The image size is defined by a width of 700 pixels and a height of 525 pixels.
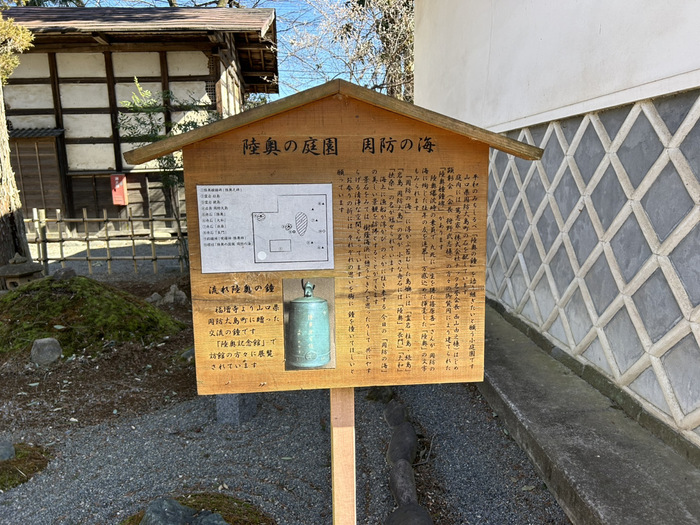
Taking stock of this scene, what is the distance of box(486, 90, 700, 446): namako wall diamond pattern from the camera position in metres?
2.82

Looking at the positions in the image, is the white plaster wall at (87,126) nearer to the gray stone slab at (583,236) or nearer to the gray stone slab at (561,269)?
the gray stone slab at (561,269)

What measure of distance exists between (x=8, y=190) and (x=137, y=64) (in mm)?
5831

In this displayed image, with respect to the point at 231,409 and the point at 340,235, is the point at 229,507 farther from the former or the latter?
the point at 340,235

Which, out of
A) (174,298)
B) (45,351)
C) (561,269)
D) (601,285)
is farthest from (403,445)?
(174,298)

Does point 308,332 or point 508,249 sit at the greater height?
point 308,332

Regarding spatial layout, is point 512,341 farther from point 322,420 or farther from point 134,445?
point 134,445

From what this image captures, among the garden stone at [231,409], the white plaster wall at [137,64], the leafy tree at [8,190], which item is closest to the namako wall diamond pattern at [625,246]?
the garden stone at [231,409]

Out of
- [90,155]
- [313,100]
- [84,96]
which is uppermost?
[84,96]

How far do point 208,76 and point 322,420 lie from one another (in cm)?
1018

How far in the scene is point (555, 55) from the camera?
429 centimetres

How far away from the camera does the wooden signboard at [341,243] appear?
6.34ft

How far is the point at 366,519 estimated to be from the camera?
2.75 m

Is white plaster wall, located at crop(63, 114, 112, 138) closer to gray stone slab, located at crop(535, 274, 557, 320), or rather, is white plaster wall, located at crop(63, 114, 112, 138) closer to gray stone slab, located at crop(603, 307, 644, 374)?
gray stone slab, located at crop(535, 274, 557, 320)

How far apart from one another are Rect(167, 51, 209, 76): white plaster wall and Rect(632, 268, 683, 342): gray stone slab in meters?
11.2
